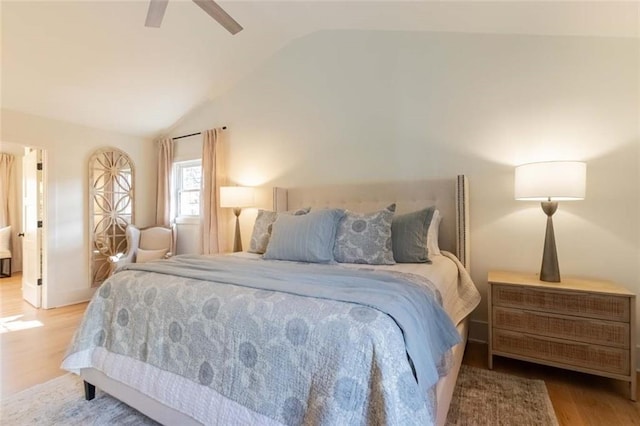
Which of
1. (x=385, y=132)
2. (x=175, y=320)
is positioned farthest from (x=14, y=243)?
(x=385, y=132)

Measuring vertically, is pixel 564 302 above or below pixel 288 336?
below

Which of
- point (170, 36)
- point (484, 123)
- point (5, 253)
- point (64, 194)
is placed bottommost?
point (5, 253)

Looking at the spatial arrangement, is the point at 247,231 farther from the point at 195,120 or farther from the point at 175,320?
the point at 175,320

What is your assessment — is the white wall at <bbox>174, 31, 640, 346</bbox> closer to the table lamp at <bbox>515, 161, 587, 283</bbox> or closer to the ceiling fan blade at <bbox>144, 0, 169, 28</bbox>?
the table lamp at <bbox>515, 161, 587, 283</bbox>

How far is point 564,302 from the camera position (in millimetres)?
1968

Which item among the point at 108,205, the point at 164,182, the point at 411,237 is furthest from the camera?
the point at 164,182

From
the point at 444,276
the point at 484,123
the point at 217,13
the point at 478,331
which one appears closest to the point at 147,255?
the point at 217,13

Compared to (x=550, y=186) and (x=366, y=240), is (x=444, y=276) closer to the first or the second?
(x=366, y=240)

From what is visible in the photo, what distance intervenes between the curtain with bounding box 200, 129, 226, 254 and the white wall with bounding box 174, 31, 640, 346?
0.83 meters

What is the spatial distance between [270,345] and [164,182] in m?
4.12

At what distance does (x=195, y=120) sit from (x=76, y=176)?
1.63m

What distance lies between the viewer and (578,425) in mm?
1625

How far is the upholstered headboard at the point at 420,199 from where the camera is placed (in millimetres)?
2543

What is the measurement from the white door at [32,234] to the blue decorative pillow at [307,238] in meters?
3.26
